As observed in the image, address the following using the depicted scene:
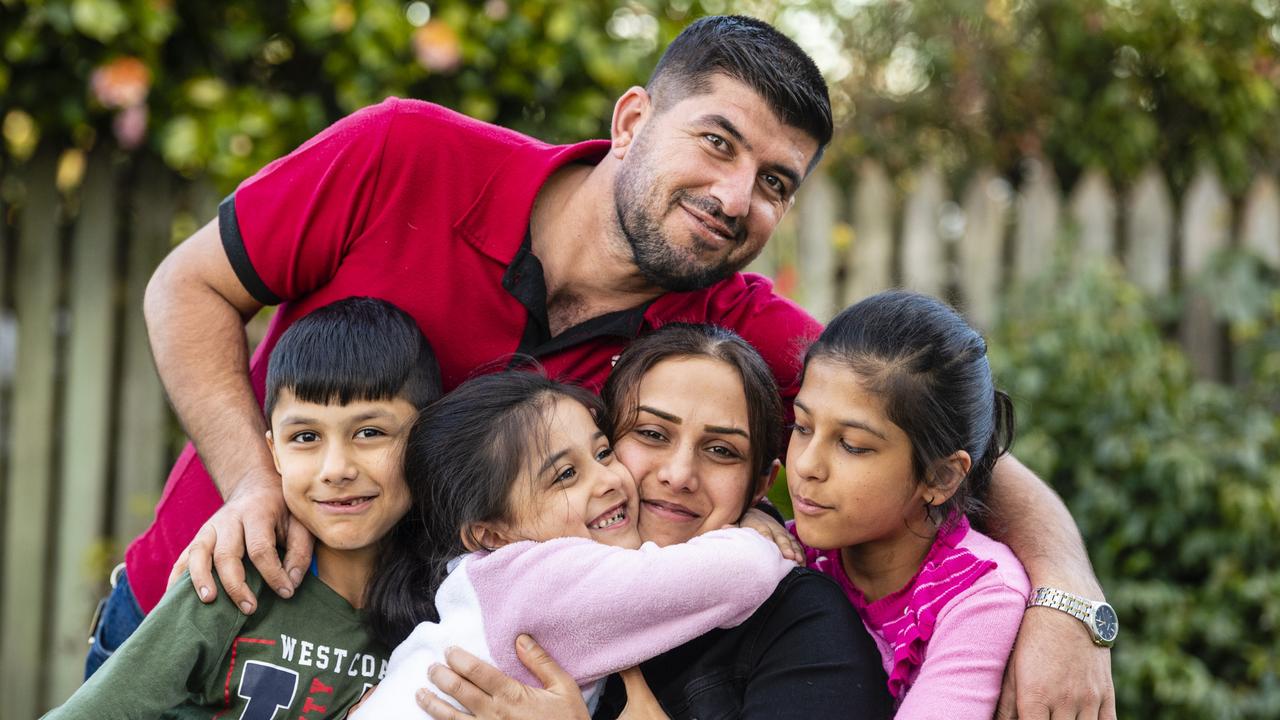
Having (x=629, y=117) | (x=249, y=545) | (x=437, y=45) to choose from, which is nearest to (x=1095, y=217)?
(x=437, y=45)

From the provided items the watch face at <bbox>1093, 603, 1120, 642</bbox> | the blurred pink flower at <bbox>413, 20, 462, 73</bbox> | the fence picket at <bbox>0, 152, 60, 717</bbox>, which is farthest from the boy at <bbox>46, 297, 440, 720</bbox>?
the fence picket at <bbox>0, 152, 60, 717</bbox>

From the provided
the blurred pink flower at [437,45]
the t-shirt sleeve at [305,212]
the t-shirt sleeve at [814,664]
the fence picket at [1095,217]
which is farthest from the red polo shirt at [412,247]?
the fence picket at [1095,217]

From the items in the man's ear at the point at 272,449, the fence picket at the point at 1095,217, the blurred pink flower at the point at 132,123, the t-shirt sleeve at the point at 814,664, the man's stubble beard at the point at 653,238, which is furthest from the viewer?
the fence picket at the point at 1095,217

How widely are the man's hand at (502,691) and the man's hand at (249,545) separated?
0.38m

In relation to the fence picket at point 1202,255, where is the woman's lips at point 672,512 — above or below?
below

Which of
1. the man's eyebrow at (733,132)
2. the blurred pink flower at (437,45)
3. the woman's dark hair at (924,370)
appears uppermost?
the blurred pink flower at (437,45)

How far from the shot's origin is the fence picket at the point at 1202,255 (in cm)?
518

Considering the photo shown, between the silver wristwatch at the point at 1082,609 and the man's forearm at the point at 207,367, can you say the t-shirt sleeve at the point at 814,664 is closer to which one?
the silver wristwatch at the point at 1082,609

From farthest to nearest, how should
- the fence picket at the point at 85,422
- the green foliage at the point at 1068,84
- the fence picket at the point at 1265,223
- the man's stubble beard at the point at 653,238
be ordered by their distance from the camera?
1. the green foliage at the point at 1068,84
2. the fence picket at the point at 1265,223
3. the fence picket at the point at 85,422
4. the man's stubble beard at the point at 653,238

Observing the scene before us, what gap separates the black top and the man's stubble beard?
30.6 inches

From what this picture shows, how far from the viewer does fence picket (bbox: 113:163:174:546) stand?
494 centimetres

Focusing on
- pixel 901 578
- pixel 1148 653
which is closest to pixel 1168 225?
pixel 1148 653

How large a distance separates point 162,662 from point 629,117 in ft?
5.18

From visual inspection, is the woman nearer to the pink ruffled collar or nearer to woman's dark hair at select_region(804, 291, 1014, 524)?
the pink ruffled collar
